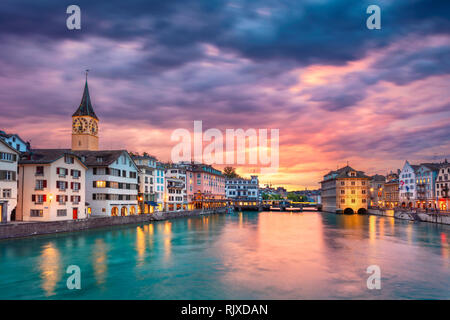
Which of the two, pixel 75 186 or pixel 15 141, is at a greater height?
pixel 15 141

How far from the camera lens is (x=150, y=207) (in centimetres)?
9300

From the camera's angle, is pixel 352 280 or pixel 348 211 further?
pixel 348 211

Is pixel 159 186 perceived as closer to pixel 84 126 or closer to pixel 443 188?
pixel 84 126

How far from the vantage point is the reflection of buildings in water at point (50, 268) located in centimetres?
2500

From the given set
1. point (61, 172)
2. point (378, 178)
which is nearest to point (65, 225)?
point (61, 172)

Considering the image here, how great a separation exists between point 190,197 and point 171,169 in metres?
18.3

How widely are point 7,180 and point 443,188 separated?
102 metres

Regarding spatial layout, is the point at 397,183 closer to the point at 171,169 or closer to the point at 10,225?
the point at 171,169

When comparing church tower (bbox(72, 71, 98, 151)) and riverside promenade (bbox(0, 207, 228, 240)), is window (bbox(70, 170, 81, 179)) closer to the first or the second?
riverside promenade (bbox(0, 207, 228, 240))

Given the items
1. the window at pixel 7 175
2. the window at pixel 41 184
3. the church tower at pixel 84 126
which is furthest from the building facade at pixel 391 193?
the window at pixel 7 175

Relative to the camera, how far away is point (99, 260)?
34.4m

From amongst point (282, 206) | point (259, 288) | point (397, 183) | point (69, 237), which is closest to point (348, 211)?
point (397, 183)

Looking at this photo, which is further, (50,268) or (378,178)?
(378,178)

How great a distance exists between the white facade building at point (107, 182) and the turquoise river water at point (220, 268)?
2007cm
